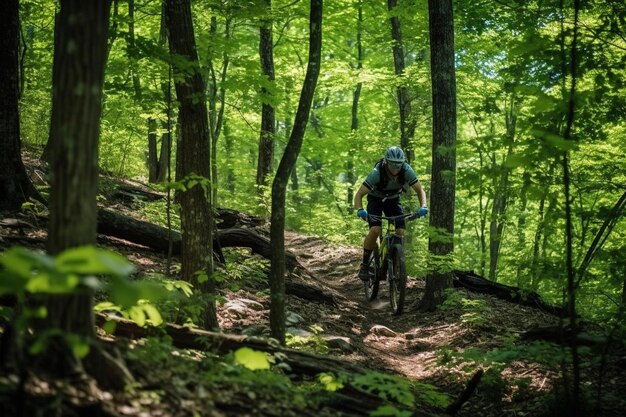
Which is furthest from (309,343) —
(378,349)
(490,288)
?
(490,288)

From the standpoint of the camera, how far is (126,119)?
14.7 meters

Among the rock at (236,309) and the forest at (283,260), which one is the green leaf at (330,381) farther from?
the rock at (236,309)

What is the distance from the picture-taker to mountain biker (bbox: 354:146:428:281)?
8211 mm

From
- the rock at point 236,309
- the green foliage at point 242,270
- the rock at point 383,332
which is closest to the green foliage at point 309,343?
the rock at point 236,309

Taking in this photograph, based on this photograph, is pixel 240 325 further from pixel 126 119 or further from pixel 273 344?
pixel 126 119

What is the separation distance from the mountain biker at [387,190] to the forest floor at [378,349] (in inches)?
59.2

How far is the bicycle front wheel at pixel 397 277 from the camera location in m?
8.55

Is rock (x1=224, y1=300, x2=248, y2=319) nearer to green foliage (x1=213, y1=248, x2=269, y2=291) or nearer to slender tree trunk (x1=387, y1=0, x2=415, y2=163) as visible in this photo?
green foliage (x1=213, y1=248, x2=269, y2=291)

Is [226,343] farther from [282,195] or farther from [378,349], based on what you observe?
[378,349]

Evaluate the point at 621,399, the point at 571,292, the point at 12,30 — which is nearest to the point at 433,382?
the point at 621,399

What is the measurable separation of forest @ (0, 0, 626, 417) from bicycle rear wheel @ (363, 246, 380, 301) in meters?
0.14

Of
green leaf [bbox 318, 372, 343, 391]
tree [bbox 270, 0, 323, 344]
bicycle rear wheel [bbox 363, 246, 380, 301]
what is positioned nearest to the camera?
green leaf [bbox 318, 372, 343, 391]

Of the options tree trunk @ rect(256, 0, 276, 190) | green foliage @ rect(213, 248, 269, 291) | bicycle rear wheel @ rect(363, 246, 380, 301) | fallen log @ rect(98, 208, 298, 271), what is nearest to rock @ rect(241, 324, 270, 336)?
green foliage @ rect(213, 248, 269, 291)

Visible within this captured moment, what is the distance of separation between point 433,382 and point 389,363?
2.50 ft
